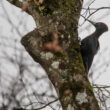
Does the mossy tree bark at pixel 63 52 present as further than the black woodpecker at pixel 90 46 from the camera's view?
No

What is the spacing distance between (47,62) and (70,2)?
64 cm

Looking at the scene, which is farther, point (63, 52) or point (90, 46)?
point (90, 46)

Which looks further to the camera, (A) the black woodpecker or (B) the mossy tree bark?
(A) the black woodpecker

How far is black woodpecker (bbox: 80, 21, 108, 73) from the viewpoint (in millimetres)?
3525

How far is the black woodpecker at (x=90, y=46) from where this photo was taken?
353cm

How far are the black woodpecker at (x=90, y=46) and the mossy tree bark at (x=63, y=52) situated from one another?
4.41 feet

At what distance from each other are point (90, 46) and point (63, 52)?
6.67ft

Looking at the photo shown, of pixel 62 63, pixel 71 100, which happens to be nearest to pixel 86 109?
pixel 71 100

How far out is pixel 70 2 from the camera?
213 centimetres

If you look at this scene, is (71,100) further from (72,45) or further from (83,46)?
(83,46)

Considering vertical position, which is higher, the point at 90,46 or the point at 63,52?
the point at 90,46

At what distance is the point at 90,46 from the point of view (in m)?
3.74

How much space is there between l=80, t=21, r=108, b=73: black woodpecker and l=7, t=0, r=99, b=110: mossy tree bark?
4.41ft

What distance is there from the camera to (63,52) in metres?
1.77
